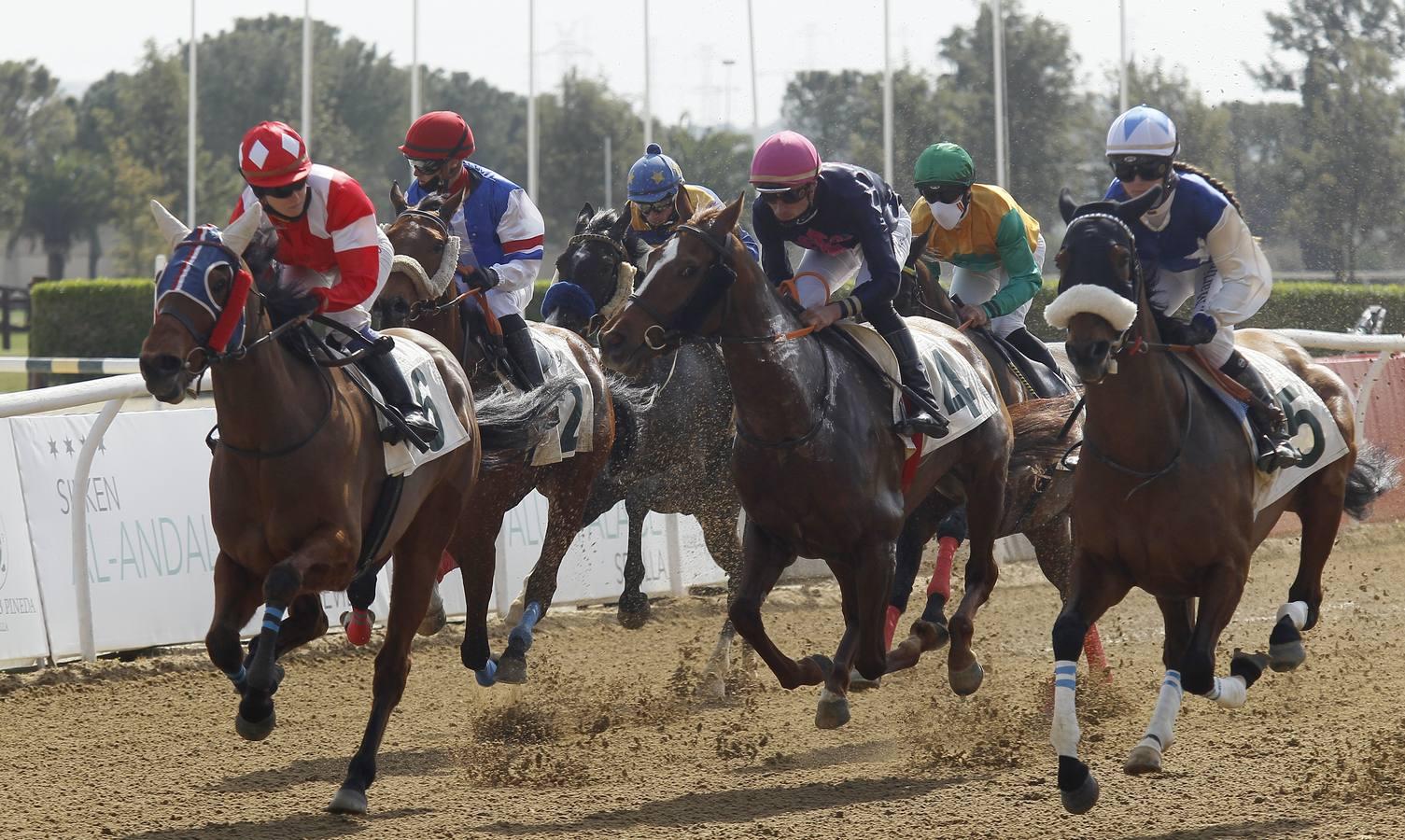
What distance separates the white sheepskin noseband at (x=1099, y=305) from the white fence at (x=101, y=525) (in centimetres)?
415

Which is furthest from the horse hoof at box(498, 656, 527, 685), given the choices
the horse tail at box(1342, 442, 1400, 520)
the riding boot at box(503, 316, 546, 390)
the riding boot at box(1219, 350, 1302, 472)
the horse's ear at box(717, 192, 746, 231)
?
the horse tail at box(1342, 442, 1400, 520)

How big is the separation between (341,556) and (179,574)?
9.68ft

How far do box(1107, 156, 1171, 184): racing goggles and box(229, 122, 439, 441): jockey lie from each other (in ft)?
8.16

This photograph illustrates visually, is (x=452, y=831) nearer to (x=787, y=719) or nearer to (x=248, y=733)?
(x=248, y=733)

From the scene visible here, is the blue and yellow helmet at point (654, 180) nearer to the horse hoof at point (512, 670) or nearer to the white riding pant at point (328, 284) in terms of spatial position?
the horse hoof at point (512, 670)

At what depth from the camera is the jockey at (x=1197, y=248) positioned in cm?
552

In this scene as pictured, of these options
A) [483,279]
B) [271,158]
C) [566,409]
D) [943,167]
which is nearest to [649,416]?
[566,409]

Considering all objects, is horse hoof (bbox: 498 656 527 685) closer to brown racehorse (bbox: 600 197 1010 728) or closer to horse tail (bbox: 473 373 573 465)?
horse tail (bbox: 473 373 573 465)

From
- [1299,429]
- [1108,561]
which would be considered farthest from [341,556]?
[1299,429]

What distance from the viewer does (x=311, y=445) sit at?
16.7 feet

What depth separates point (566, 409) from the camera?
289 inches

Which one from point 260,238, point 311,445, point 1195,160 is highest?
point 1195,160

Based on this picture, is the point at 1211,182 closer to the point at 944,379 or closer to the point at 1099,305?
the point at 1099,305

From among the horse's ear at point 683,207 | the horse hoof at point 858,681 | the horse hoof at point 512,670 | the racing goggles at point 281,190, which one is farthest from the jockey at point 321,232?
the horse hoof at point 858,681
